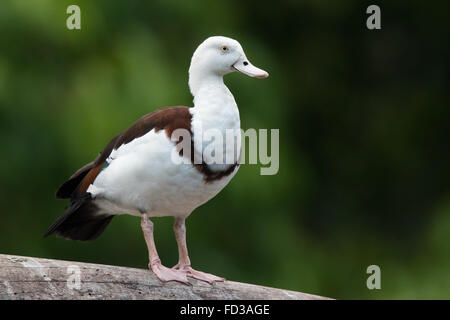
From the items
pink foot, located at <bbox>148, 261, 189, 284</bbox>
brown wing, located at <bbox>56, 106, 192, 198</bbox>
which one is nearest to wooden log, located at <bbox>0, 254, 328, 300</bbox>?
pink foot, located at <bbox>148, 261, 189, 284</bbox>

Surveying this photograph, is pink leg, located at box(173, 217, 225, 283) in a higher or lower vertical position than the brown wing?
lower

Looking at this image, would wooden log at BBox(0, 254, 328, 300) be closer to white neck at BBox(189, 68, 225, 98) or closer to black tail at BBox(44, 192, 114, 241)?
black tail at BBox(44, 192, 114, 241)

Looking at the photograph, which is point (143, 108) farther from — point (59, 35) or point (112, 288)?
point (112, 288)

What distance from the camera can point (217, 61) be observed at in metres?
3.23

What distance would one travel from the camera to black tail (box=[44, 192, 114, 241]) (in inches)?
132

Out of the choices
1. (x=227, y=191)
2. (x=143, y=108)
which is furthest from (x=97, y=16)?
(x=227, y=191)

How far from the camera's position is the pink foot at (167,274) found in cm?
315

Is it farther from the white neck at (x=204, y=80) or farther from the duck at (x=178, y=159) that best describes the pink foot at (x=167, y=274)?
the white neck at (x=204, y=80)

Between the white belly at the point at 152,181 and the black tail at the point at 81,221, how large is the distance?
0.12m

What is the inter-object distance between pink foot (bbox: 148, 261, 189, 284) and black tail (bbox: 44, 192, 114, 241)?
Result: 0.37m

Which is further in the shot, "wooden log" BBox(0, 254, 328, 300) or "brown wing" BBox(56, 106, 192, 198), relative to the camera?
"brown wing" BBox(56, 106, 192, 198)

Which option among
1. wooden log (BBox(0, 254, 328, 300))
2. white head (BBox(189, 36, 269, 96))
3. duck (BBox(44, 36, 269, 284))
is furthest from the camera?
white head (BBox(189, 36, 269, 96))

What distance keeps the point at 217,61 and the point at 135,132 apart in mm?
382
